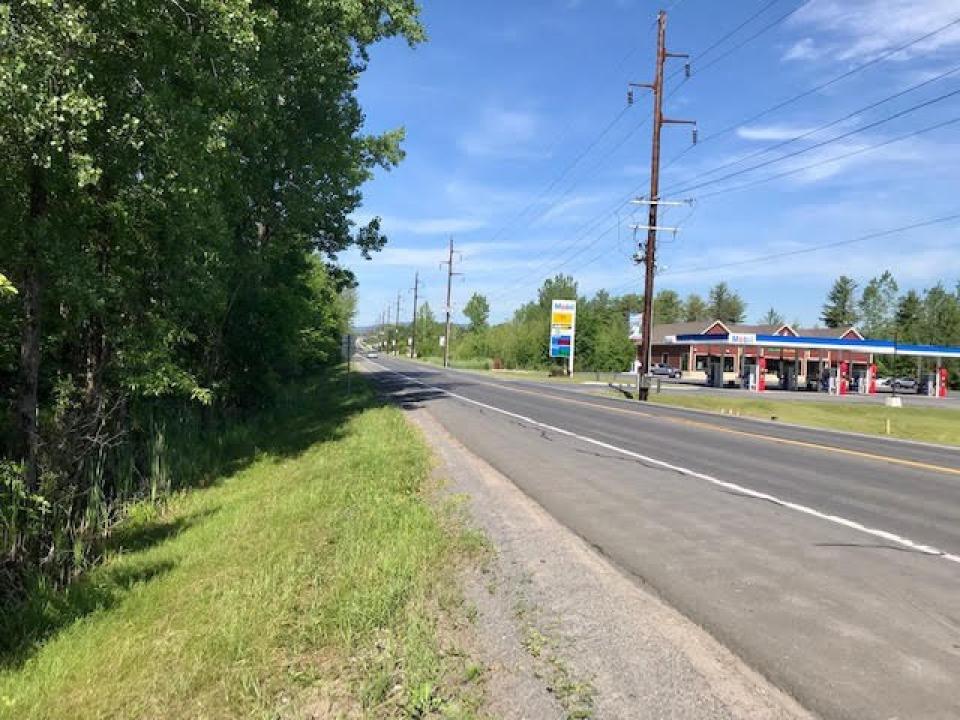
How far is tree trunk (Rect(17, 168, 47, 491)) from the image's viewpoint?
26.1ft

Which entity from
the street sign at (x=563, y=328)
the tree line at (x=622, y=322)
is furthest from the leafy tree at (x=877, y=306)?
the street sign at (x=563, y=328)

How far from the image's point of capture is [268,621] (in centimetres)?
496

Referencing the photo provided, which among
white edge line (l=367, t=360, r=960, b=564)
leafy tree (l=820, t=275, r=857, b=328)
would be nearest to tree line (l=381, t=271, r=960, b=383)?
leafy tree (l=820, t=275, r=857, b=328)

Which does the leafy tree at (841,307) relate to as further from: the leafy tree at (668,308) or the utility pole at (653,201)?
the utility pole at (653,201)

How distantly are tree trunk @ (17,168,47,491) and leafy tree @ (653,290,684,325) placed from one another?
147 meters

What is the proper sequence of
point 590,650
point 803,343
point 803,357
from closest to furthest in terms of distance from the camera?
point 590,650, point 803,343, point 803,357

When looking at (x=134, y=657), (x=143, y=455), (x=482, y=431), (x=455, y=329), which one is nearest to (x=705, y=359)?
(x=482, y=431)

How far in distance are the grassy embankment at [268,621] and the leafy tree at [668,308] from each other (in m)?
147

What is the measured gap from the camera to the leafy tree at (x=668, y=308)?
496ft

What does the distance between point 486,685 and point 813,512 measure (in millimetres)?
5850

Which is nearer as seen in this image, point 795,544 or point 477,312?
point 795,544

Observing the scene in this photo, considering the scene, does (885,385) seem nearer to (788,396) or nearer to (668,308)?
(788,396)

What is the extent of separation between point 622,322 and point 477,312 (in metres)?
Answer: 39.9

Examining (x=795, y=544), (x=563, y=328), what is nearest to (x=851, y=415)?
(x=795, y=544)
